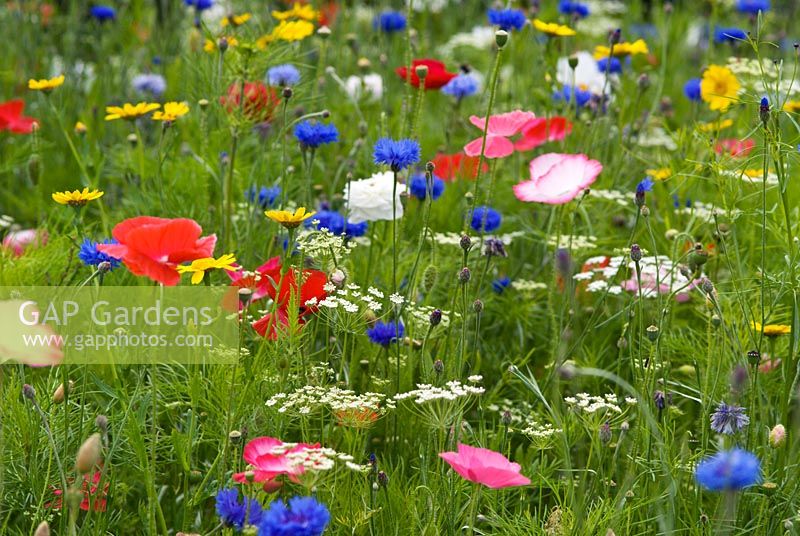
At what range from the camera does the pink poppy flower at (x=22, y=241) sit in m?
1.98

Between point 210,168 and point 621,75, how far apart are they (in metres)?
1.32

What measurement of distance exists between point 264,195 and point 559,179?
23.2 inches

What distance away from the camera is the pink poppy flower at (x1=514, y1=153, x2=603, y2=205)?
175 centimetres

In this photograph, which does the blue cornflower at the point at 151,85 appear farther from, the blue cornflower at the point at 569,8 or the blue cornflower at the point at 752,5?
the blue cornflower at the point at 752,5

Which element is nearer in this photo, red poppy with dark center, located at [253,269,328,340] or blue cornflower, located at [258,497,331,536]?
blue cornflower, located at [258,497,331,536]

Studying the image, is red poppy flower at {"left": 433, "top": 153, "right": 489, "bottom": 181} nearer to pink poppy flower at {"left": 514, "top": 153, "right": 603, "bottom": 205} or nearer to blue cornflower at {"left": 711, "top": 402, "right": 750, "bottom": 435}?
pink poppy flower at {"left": 514, "top": 153, "right": 603, "bottom": 205}

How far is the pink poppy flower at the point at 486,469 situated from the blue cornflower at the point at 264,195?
3.18 feet

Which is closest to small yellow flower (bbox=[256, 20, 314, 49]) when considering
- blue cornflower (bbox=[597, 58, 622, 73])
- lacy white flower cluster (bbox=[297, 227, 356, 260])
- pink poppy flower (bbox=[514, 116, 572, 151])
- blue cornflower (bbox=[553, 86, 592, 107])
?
pink poppy flower (bbox=[514, 116, 572, 151])

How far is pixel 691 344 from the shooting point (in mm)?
1810

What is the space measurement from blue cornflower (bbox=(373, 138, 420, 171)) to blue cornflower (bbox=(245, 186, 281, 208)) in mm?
473

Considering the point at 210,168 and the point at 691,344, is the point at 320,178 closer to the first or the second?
the point at 210,168

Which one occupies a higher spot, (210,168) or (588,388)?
(210,168)

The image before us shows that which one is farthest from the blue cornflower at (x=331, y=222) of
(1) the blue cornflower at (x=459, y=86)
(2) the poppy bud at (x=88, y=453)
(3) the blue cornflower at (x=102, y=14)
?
(3) the blue cornflower at (x=102, y=14)

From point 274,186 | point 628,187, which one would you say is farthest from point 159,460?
point 628,187
